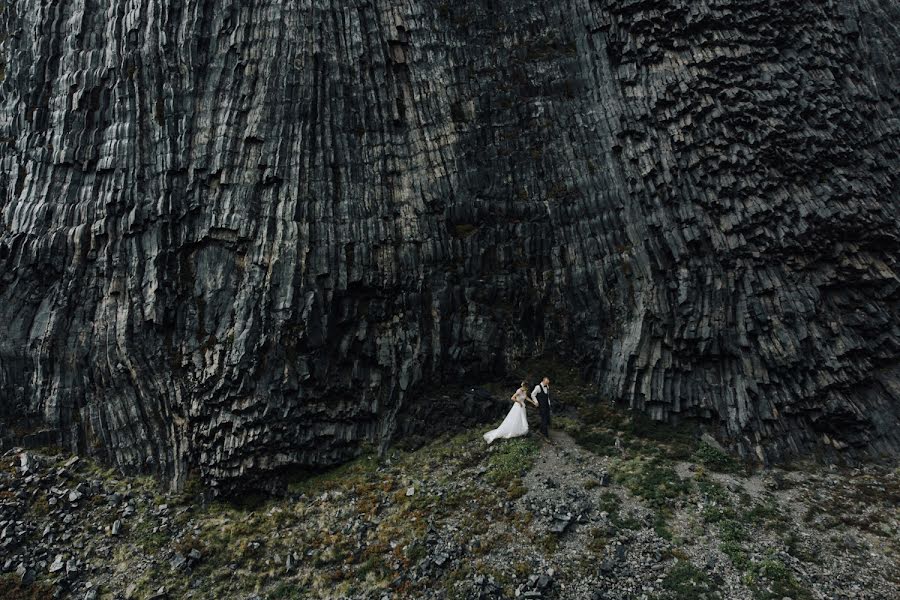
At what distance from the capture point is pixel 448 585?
1439cm

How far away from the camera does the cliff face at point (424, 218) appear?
62.4 ft

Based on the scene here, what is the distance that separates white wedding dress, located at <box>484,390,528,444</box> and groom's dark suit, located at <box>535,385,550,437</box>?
19.4 inches

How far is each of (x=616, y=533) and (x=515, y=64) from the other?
1615 cm

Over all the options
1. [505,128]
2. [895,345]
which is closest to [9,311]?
[505,128]

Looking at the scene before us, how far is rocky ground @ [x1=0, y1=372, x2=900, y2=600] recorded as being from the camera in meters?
14.2

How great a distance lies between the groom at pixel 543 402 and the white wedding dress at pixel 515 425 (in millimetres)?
413

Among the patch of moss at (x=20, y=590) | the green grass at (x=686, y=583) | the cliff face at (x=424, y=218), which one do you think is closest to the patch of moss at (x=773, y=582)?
the green grass at (x=686, y=583)

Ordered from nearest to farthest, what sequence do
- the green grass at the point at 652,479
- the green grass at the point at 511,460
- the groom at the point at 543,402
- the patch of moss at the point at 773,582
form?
the patch of moss at the point at 773,582, the green grass at the point at 652,479, the green grass at the point at 511,460, the groom at the point at 543,402

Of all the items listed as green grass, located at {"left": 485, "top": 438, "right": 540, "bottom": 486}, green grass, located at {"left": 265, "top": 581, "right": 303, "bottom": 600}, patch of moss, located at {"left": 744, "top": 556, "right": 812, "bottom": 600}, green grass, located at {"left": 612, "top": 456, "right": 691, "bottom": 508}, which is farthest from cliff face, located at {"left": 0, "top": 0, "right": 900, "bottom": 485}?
patch of moss, located at {"left": 744, "top": 556, "right": 812, "bottom": 600}

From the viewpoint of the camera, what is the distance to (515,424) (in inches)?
727

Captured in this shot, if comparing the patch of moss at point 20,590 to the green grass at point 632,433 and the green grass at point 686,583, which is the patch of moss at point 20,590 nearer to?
the green grass at point 632,433

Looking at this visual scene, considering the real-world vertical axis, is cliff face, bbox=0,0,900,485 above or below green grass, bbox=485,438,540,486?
above

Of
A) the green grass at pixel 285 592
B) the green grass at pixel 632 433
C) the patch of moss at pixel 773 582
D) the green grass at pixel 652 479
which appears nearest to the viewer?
the patch of moss at pixel 773 582

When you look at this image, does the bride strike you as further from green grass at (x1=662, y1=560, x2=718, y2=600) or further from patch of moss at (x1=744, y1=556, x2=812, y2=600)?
patch of moss at (x1=744, y1=556, x2=812, y2=600)
